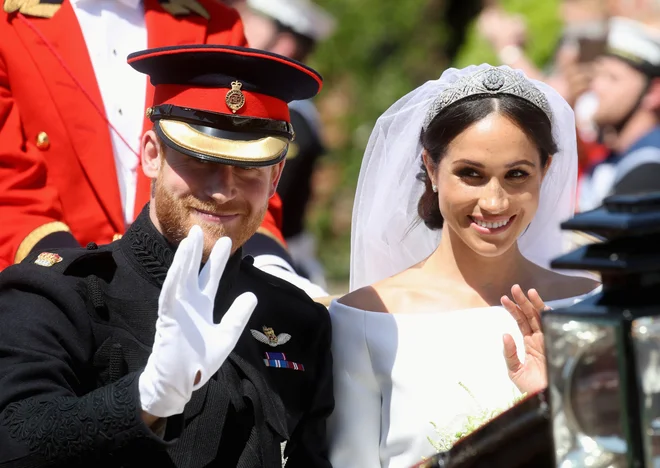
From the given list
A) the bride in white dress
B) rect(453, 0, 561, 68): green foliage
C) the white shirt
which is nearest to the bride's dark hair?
the bride in white dress

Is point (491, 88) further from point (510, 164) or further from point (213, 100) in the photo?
point (213, 100)

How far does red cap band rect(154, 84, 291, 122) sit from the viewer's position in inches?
117

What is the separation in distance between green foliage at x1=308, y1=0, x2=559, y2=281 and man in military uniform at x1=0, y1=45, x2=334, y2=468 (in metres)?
7.85

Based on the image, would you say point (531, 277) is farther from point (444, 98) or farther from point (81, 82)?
point (81, 82)

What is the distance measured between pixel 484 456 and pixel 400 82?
9.79 metres

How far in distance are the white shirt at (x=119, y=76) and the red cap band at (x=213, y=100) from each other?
1.95 ft

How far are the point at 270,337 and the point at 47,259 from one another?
2.05 feet

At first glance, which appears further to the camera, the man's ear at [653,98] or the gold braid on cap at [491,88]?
the man's ear at [653,98]

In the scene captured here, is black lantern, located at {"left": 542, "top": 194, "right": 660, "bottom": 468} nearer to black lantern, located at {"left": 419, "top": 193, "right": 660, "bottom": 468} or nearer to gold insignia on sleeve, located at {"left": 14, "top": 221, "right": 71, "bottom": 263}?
black lantern, located at {"left": 419, "top": 193, "right": 660, "bottom": 468}

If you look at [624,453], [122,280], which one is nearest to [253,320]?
[122,280]

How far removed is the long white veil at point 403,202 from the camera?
3.82 meters

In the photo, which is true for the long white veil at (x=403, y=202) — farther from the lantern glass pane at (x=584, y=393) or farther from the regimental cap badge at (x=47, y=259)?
the lantern glass pane at (x=584, y=393)

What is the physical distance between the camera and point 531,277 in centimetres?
371

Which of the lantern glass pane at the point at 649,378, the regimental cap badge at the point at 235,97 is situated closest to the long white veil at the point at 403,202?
the regimental cap badge at the point at 235,97
